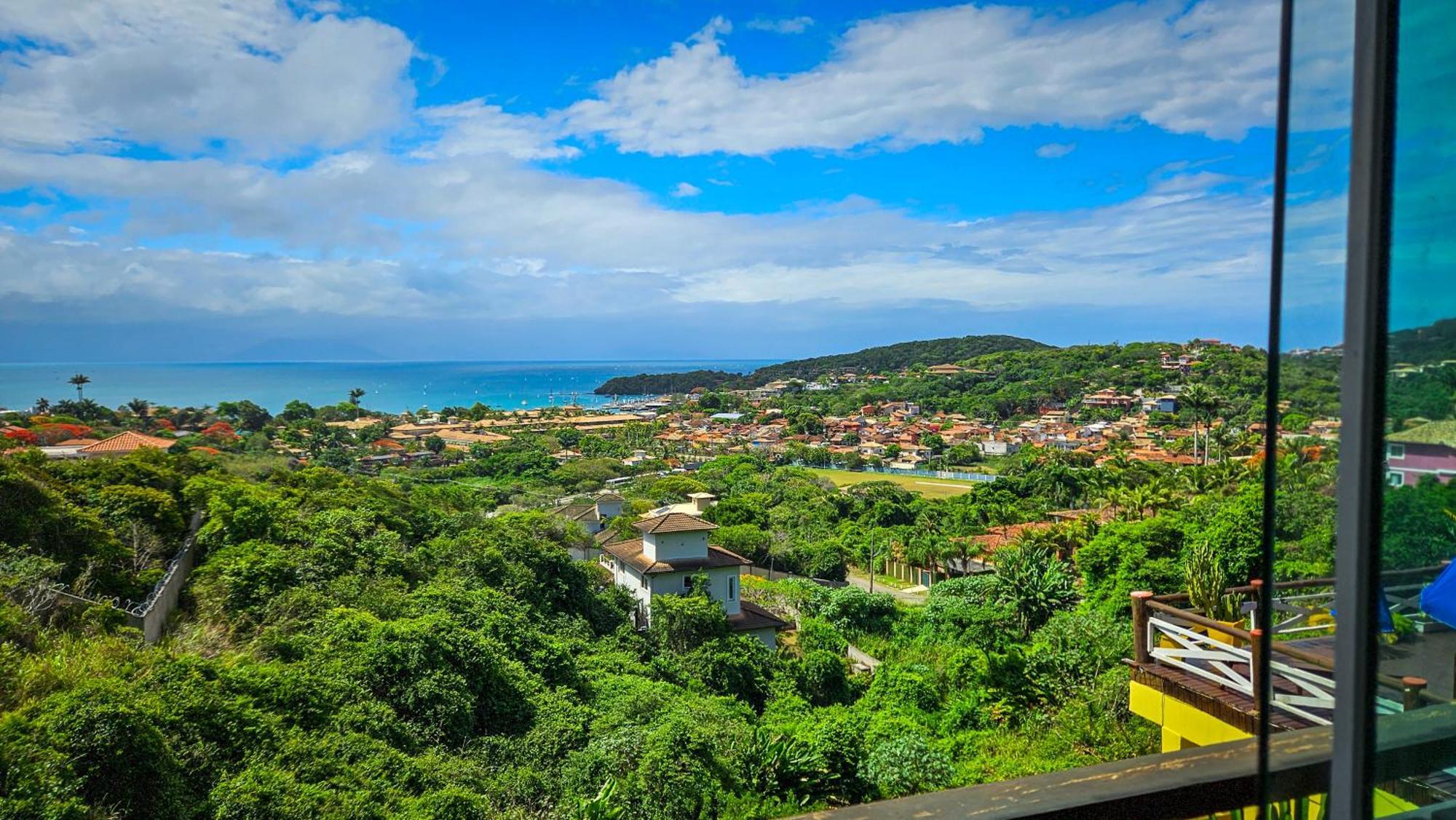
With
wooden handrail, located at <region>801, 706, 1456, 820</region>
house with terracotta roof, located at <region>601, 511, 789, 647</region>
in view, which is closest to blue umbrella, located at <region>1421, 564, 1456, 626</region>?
wooden handrail, located at <region>801, 706, 1456, 820</region>

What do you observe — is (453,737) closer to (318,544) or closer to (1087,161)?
(318,544)

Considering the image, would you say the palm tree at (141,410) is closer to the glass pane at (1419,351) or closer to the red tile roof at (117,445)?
the red tile roof at (117,445)

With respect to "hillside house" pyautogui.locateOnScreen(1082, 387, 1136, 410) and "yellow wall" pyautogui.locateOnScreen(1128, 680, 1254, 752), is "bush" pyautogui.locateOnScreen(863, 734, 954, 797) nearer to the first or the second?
"yellow wall" pyautogui.locateOnScreen(1128, 680, 1254, 752)

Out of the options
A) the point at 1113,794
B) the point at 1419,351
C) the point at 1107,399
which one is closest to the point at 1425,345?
the point at 1419,351

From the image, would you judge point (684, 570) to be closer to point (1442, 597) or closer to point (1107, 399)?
point (1442, 597)

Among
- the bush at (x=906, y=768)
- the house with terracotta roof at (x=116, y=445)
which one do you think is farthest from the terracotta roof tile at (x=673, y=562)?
the house with terracotta roof at (x=116, y=445)
